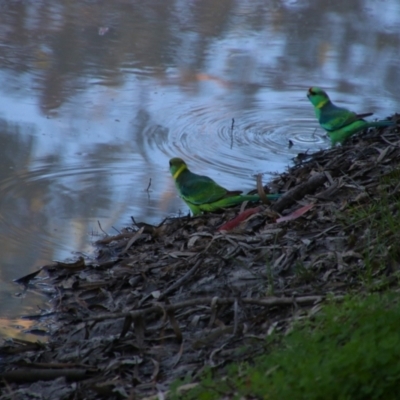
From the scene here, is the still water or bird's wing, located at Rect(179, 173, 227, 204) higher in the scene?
bird's wing, located at Rect(179, 173, 227, 204)

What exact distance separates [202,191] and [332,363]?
8.76 feet

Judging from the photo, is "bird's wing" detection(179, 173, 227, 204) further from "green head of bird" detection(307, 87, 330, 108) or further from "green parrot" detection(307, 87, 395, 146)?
"green head of bird" detection(307, 87, 330, 108)

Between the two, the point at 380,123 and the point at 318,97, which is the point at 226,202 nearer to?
the point at 380,123

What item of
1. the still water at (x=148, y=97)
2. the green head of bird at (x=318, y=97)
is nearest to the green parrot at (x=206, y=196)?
the still water at (x=148, y=97)

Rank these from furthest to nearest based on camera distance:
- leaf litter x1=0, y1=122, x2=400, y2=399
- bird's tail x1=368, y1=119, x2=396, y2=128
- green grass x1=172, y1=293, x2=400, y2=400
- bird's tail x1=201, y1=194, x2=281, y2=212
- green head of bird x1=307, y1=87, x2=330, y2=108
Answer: green head of bird x1=307, y1=87, x2=330, y2=108
bird's tail x1=368, y1=119, x2=396, y2=128
bird's tail x1=201, y1=194, x2=281, y2=212
leaf litter x1=0, y1=122, x2=400, y2=399
green grass x1=172, y1=293, x2=400, y2=400

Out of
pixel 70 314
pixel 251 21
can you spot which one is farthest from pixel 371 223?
pixel 251 21

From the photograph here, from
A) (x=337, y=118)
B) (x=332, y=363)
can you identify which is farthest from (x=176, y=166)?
(x=332, y=363)

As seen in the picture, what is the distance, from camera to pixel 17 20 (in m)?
8.62

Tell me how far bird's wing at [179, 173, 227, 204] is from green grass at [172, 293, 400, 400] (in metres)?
2.17

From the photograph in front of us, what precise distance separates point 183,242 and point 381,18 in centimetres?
637

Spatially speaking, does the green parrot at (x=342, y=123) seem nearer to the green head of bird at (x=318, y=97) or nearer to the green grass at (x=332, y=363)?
the green head of bird at (x=318, y=97)

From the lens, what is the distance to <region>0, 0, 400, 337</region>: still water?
5.08 meters

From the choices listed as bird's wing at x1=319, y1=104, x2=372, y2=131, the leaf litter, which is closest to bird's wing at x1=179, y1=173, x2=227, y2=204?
the leaf litter

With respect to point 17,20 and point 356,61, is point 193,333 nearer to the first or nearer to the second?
point 356,61
